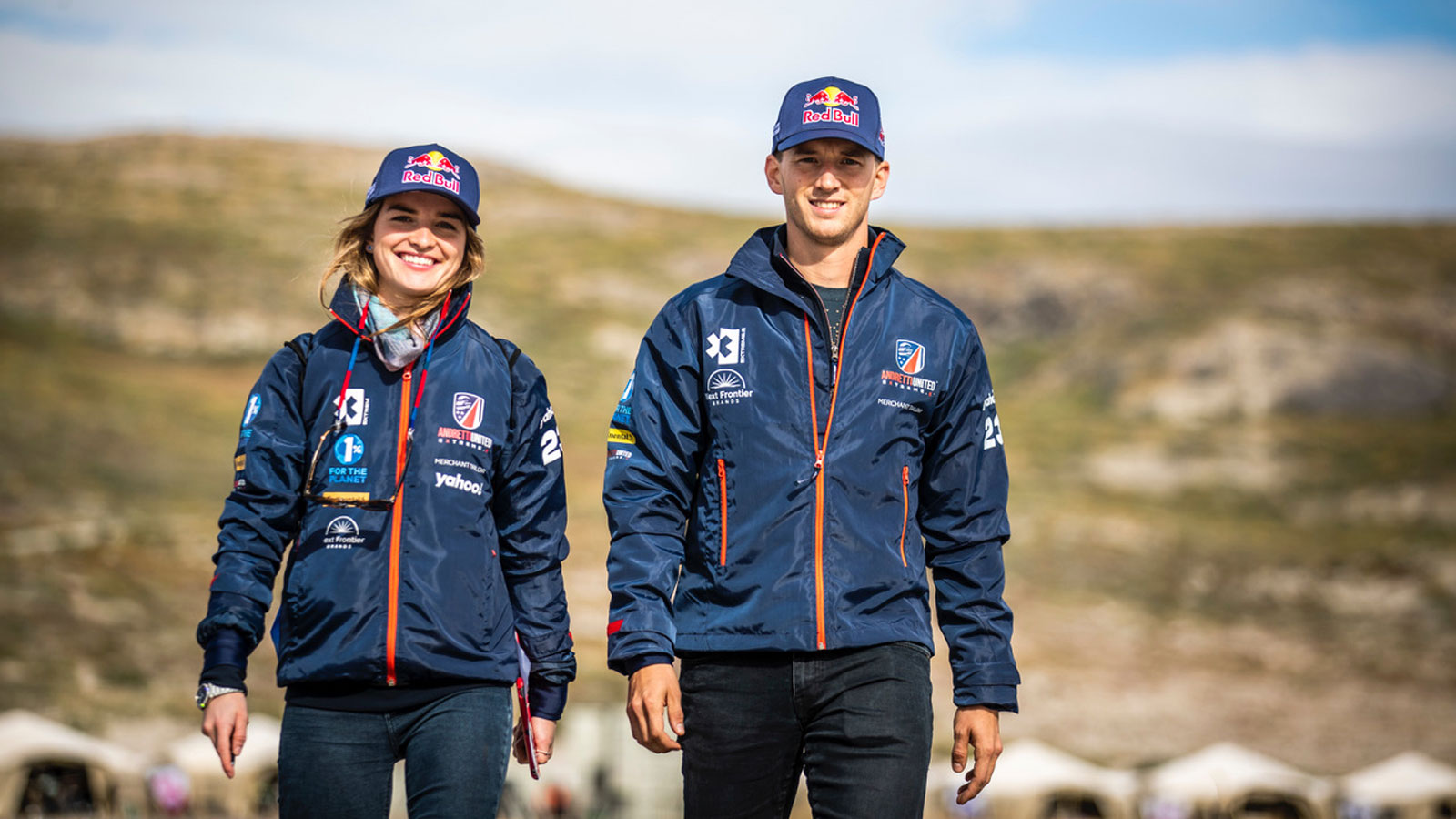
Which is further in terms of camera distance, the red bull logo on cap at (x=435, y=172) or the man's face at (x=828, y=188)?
the red bull logo on cap at (x=435, y=172)

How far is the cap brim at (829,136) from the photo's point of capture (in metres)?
4.72

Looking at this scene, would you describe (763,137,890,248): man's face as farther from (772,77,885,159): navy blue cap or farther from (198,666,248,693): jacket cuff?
(198,666,248,693): jacket cuff

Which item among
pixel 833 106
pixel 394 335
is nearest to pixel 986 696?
pixel 833 106

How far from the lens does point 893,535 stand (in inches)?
175

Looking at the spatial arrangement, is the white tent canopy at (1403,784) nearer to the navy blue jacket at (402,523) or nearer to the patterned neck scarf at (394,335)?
the navy blue jacket at (402,523)

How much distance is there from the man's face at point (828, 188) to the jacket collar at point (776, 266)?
0.10 meters

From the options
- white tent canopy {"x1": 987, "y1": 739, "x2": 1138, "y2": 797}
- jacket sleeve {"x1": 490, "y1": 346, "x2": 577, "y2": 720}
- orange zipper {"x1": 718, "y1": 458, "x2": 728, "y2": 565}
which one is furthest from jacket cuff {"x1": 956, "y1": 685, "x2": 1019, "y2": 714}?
white tent canopy {"x1": 987, "y1": 739, "x2": 1138, "y2": 797}

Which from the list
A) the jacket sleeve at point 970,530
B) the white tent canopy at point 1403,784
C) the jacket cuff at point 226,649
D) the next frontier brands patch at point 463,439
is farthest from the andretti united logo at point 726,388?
the white tent canopy at point 1403,784

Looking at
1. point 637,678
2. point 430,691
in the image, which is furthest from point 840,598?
point 430,691

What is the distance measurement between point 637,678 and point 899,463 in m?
1.06

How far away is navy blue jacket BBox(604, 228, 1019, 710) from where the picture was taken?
4.33 meters

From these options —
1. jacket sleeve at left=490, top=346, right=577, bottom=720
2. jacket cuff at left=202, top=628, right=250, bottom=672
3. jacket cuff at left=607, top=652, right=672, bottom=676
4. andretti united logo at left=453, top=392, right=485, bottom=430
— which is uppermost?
andretti united logo at left=453, top=392, right=485, bottom=430

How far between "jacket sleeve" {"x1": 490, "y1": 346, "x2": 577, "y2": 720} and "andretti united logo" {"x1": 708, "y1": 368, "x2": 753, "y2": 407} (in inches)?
22.4

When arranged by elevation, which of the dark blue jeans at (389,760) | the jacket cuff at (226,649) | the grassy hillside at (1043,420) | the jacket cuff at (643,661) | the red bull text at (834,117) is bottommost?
the dark blue jeans at (389,760)
